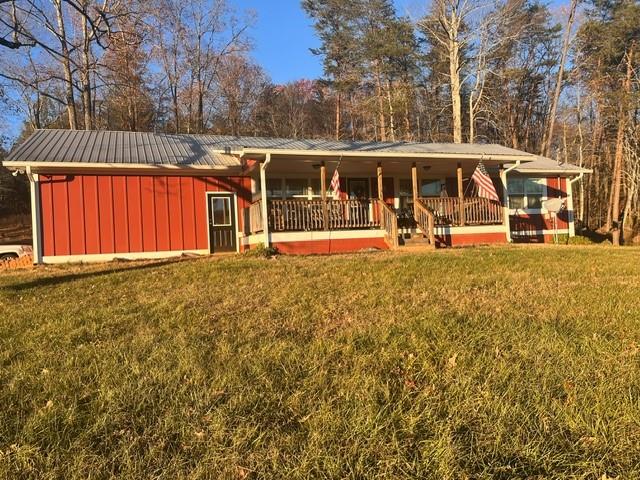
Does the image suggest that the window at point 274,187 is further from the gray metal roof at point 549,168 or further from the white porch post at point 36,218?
the gray metal roof at point 549,168

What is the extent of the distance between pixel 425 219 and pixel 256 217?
4746 millimetres

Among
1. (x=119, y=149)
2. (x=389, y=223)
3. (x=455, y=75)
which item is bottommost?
(x=389, y=223)

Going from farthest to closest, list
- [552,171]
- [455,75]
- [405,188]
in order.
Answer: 1. [455,75]
2. [552,171]
3. [405,188]

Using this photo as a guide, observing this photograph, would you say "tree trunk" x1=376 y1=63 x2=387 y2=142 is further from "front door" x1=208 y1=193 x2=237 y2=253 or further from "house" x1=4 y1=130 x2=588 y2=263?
"front door" x1=208 y1=193 x2=237 y2=253

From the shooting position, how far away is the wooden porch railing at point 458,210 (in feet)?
46.8

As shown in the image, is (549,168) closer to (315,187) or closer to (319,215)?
(315,187)

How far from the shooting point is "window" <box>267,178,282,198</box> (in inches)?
590

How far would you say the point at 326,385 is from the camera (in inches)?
120

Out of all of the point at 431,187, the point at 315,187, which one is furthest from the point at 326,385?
the point at 431,187

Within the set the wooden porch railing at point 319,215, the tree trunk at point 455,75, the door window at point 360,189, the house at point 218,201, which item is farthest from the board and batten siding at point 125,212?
the tree trunk at point 455,75

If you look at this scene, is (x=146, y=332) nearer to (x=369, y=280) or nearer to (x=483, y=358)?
(x=483, y=358)

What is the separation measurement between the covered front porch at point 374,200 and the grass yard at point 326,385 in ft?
23.1

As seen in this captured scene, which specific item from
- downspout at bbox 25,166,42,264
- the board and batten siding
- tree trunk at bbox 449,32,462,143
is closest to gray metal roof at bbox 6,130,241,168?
the board and batten siding

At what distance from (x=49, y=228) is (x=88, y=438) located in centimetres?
1152
